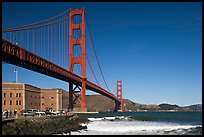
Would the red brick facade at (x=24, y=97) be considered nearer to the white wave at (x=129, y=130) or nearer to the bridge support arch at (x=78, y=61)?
the bridge support arch at (x=78, y=61)

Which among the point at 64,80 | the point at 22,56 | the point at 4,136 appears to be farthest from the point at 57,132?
the point at 64,80

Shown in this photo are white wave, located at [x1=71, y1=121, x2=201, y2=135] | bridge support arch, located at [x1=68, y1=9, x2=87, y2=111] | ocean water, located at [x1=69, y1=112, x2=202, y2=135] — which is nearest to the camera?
white wave, located at [x1=71, y1=121, x2=201, y2=135]

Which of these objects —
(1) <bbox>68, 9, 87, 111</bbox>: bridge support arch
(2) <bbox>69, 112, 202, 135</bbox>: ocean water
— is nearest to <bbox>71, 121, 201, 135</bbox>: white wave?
(2) <bbox>69, 112, 202, 135</bbox>: ocean water

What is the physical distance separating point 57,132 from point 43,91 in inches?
2553

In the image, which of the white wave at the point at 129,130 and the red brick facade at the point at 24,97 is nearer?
the white wave at the point at 129,130

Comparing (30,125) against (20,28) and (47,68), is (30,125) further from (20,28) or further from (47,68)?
(20,28)

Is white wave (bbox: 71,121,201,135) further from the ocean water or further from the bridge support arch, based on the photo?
the bridge support arch

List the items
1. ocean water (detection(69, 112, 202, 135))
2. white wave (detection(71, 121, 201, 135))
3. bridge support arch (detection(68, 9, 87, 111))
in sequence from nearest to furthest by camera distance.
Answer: white wave (detection(71, 121, 201, 135)), ocean water (detection(69, 112, 202, 135)), bridge support arch (detection(68, 9, 87, 111))

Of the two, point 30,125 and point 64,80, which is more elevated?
point 64,80

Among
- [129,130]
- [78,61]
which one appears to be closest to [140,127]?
[129,130]

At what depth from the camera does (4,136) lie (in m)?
20.3

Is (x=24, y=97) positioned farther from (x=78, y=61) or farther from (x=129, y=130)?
(x=129, y=130)

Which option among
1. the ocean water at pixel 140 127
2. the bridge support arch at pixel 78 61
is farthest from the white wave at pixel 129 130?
the bridge support arch at pixel 78 61

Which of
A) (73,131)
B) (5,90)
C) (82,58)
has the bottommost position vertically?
(73,131)
